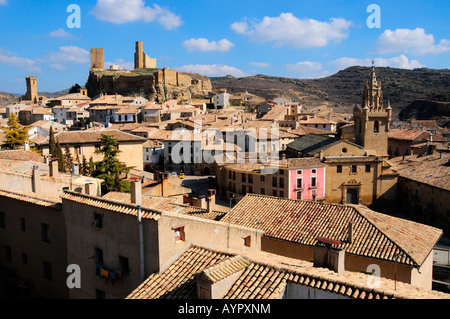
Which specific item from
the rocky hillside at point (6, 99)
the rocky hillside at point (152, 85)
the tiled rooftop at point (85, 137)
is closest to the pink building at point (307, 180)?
the tiled rooftop at point (85, 137)

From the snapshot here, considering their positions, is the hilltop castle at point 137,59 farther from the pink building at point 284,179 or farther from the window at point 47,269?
the window at point 47,269

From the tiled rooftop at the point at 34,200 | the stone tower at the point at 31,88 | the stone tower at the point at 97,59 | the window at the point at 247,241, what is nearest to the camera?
the window at the point at 247,241

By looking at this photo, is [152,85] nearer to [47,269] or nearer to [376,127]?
[376,127]

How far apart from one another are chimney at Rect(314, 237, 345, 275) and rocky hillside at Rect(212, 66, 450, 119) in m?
130

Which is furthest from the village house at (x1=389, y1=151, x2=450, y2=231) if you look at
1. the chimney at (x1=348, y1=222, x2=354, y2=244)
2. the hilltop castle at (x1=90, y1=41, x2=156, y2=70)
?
the hilltop castle at (x1=90, y1=41, x2=156, y2=70)

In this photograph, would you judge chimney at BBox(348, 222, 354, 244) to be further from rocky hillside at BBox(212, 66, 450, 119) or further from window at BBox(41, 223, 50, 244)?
rocky hillside at BBox(212, 66, 450, 119)

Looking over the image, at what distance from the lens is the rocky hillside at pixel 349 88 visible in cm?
15062

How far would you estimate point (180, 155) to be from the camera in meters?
58.6

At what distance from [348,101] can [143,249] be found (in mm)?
158645

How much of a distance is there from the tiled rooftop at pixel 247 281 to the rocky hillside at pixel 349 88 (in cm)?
13149

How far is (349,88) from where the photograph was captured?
7239 inches

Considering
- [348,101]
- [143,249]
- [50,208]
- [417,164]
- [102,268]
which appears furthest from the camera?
[348,101]
